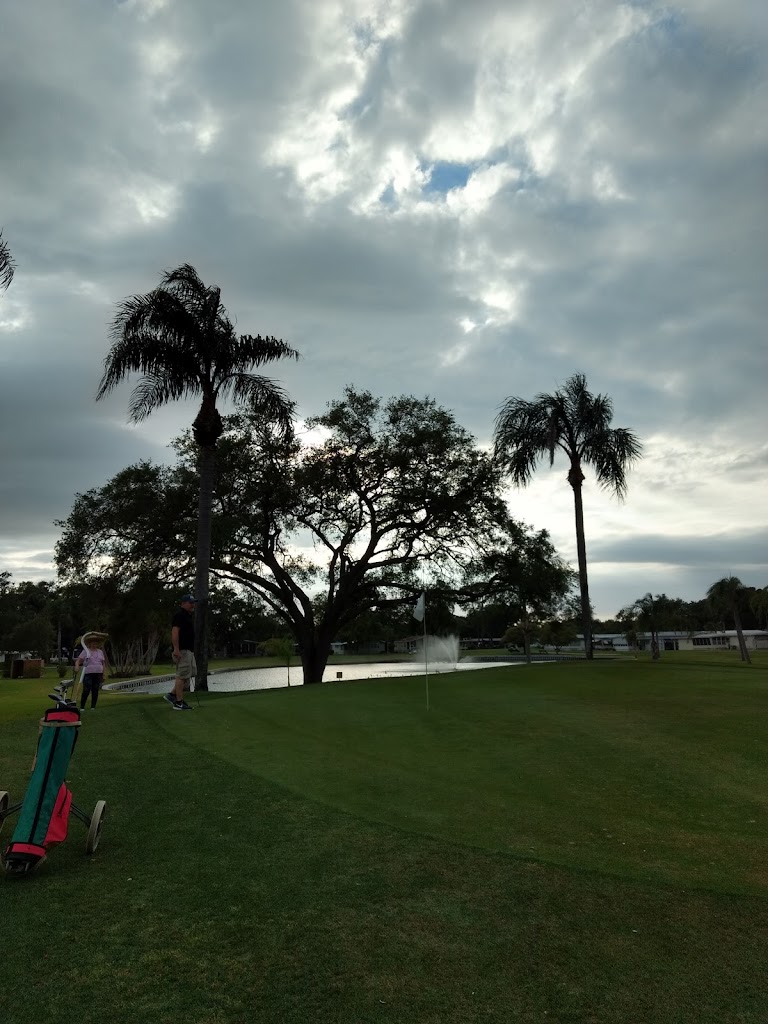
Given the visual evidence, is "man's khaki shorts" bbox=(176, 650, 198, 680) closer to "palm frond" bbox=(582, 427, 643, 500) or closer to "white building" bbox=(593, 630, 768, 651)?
"palm frond" bbox=(582, 427, 643, 500)

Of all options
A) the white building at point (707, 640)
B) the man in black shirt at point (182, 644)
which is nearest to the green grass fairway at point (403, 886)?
the man in black shirt at point (182, 644)

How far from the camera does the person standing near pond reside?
47.0ft

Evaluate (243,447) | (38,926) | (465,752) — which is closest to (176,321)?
(243,447)

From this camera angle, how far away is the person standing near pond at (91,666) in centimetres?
1431

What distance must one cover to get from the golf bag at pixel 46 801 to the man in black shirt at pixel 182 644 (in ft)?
24.6

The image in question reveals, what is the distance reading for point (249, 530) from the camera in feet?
98.0

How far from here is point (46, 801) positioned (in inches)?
206

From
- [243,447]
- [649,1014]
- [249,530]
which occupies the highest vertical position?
[243,447]

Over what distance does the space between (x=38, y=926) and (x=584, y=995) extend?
325 centimetres

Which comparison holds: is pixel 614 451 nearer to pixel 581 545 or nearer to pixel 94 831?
pixel 581 545

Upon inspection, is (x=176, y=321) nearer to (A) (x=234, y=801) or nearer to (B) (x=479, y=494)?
(B) (x=479, y=494)

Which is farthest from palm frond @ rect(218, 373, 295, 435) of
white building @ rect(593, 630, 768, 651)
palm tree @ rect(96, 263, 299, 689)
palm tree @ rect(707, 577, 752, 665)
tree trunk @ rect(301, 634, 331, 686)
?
white building @ rect(593, 630, 768, 651)

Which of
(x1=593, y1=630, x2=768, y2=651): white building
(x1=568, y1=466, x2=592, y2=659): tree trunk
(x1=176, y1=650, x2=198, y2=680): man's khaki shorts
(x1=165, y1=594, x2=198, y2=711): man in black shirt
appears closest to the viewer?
(x1=165, y1=594, x2=198, y2=711): man in black shirt

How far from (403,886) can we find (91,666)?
11.6 metres
